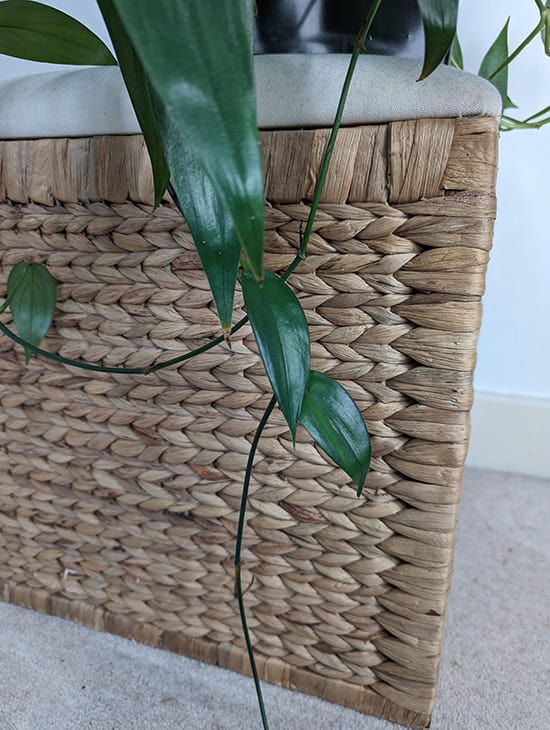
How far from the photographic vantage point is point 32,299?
517 millimetres

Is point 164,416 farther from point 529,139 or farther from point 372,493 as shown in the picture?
point 529,139

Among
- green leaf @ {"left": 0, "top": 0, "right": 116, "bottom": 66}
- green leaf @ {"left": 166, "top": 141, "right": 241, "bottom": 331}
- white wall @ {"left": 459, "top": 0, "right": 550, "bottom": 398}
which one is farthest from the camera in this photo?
white wall @ {"left": 459, "top": 0, "right": 550, "bottom": 398}

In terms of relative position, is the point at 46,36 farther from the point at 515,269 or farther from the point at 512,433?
the point at 512,433

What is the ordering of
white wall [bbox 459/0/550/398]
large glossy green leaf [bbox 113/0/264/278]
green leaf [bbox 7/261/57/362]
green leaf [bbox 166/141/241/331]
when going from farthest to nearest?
white wall [bbox 459/0/550/398] < green leaf [bbox 7/261/57/362] < green leaf [bbox 166/141/241/331] < large glossy green leaf [bbox 113/0/264/278]

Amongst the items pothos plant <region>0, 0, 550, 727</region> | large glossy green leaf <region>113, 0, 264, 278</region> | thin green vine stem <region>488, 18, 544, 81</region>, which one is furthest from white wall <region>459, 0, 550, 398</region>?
large glossy green leaf <region>113, 0, 264, 278</region>

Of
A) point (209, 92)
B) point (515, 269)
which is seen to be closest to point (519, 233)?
point (515, 269)

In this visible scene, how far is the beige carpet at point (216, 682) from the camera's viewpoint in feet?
1.77

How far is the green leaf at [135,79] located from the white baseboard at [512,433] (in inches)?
33.8

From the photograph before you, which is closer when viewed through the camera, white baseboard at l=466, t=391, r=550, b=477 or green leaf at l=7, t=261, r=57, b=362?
green leaf at l=7, t=261, r=57, b=362

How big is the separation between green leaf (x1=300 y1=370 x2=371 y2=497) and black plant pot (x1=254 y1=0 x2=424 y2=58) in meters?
0.33

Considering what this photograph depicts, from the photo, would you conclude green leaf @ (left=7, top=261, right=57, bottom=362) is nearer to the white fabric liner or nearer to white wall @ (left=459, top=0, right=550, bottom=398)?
the white fabric liner

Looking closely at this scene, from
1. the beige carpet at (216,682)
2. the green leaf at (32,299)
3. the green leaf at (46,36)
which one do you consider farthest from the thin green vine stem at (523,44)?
the beige carpet at (216,682)

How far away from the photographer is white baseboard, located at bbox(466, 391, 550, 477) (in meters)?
1.03

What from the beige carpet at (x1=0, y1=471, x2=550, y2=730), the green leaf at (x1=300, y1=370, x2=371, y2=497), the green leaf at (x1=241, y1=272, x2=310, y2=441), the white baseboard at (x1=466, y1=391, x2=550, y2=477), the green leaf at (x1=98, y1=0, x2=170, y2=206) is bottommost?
the beige carpet at (x1=0, y1=471, x2=550, y2=730)
